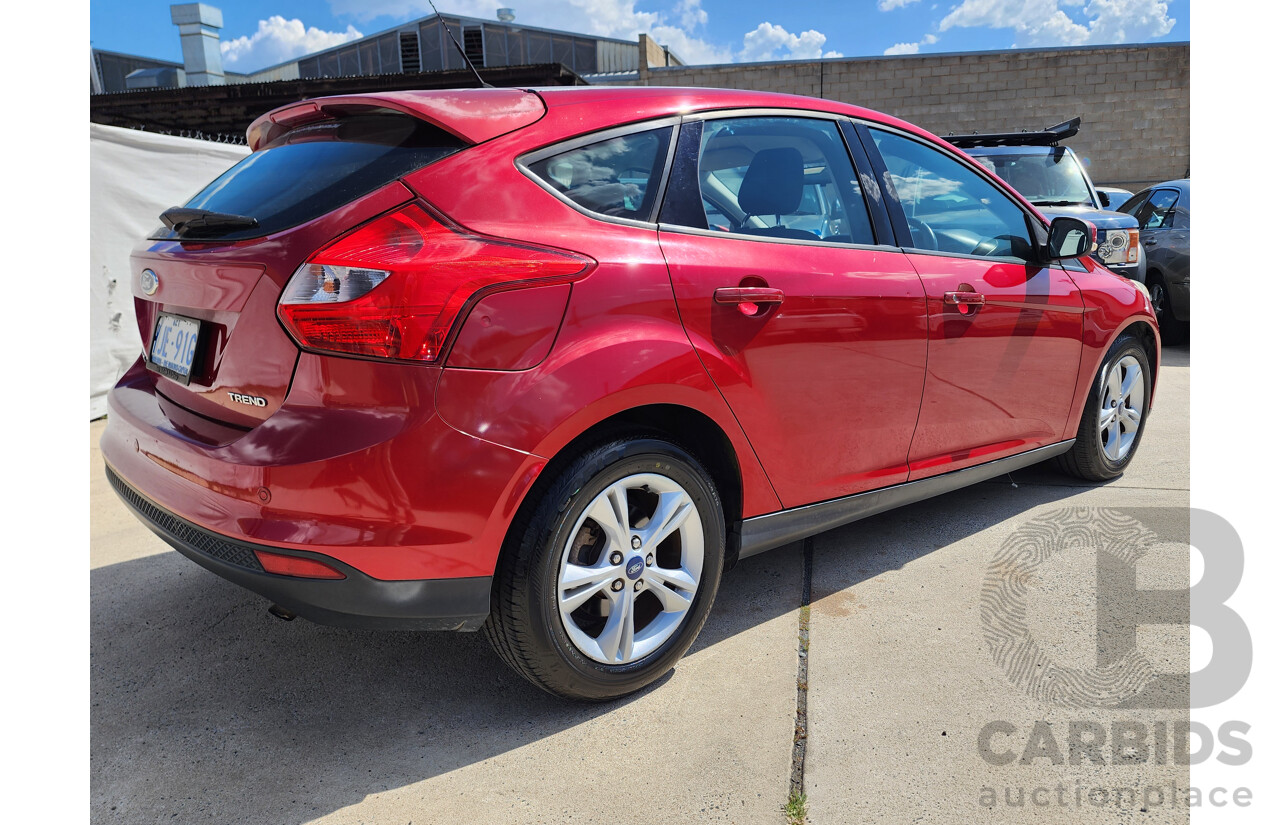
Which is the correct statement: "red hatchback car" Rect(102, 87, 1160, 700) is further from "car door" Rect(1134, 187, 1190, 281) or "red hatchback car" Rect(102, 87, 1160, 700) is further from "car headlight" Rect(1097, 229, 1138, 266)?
"car door" Rect(1134, 187, 1190, 281)

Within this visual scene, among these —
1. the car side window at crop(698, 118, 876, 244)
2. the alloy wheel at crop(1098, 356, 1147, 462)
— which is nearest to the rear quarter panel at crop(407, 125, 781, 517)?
the car side window at crop(698, 118, 876, 244)

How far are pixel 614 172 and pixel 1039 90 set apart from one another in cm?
2454

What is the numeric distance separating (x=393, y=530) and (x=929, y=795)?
4.49ft

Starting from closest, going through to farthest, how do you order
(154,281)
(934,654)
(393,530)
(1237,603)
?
(393,530) < (154,281) < (934,654) < (1237,603)

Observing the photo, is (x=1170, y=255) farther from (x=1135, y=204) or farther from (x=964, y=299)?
(x=964, y=299)

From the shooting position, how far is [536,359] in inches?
78.6

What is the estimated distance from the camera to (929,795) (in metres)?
2.01

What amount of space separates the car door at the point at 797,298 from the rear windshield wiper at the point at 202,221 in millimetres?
1073

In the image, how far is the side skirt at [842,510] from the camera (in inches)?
104

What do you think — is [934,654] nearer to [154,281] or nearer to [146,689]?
[146,689]

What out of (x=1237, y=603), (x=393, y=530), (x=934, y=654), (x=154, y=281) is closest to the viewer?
(x=393, y=530)

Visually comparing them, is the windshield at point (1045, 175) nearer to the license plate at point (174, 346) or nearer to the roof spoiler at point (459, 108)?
the roof spoiler at point (459, 108)

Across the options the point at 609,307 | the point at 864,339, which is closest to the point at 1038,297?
the point at 864,339

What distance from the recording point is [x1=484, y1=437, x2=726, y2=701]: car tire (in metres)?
2.10
